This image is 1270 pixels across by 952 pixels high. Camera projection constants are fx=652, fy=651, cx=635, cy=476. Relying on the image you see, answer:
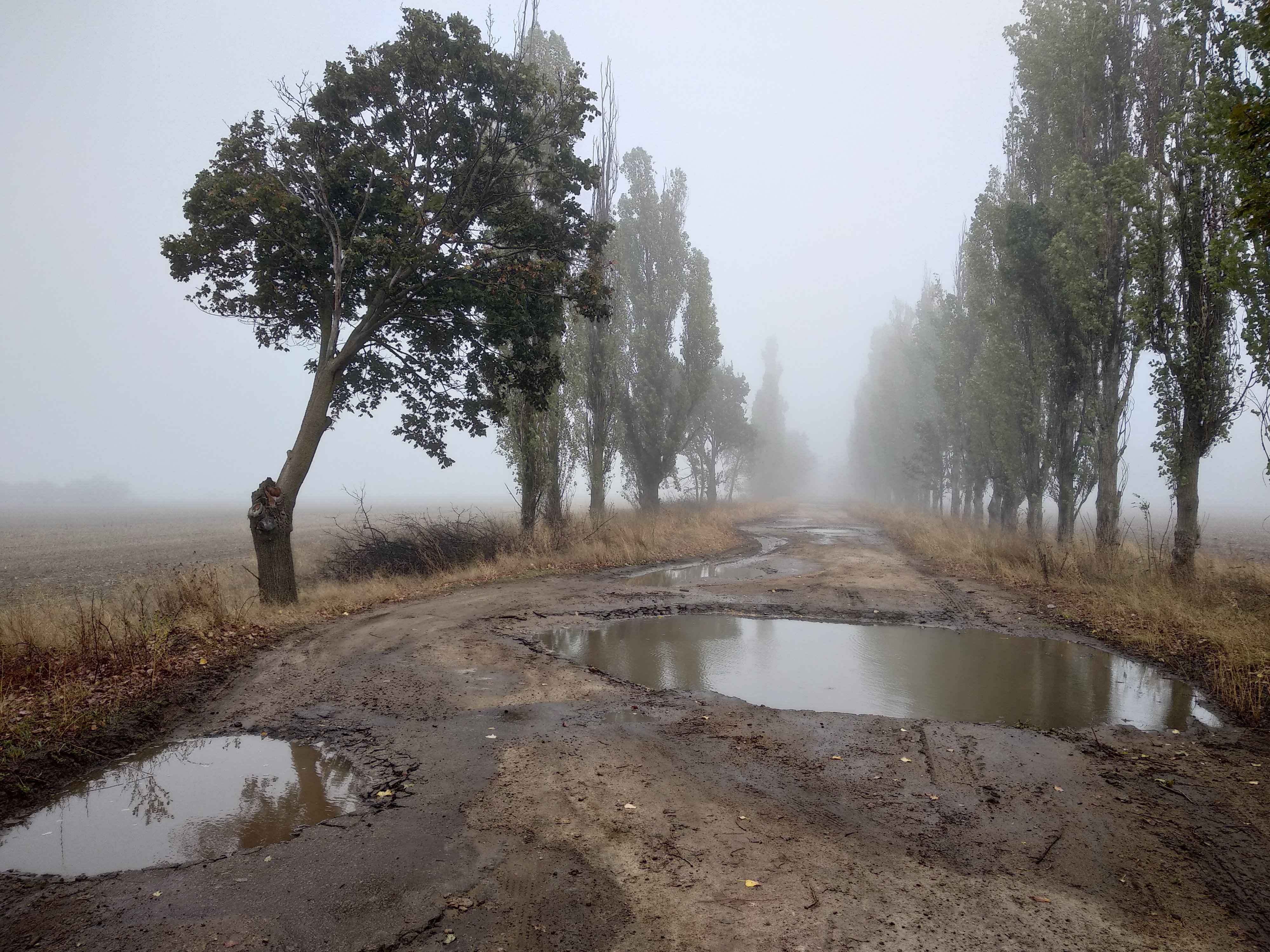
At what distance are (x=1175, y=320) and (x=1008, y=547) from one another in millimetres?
5790

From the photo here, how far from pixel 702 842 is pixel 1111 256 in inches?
574

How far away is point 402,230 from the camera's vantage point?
9391 millimetres

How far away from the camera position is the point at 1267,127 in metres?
3.38

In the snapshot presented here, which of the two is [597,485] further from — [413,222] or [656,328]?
[413,222]

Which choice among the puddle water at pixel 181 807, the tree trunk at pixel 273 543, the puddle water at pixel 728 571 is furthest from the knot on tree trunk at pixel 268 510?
the puddle water at pixel 728 571

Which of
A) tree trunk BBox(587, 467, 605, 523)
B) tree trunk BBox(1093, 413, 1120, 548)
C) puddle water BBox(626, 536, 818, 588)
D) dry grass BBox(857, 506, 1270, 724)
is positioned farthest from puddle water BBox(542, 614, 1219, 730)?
tree trunk BBox(587, 467, 605, 523)

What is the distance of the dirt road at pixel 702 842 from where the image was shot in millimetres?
2617

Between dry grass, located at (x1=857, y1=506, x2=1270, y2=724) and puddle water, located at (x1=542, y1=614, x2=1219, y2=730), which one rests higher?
dry grass, located at (x1=857, y1=506, x2=1270, y2=724)

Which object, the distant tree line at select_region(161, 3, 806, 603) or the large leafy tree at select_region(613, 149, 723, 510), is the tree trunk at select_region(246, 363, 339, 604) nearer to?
the distant tree line at select_region(161, 3, 806, 603)

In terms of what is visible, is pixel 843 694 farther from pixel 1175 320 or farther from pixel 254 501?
pixel 1175 320

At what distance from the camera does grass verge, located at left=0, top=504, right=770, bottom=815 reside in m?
4.67

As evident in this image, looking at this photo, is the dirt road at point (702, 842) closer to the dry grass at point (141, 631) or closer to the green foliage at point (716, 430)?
the dry grass at point (141, 631)

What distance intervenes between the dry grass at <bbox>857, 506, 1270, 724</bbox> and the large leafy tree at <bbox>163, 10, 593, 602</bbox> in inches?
360

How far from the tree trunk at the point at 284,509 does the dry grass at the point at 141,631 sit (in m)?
0.34
